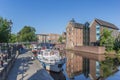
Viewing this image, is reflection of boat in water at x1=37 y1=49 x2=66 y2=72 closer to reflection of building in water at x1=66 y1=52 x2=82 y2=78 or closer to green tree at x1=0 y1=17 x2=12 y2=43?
reflection of building in water at x1=66 y1=52 x2=82 y2=78

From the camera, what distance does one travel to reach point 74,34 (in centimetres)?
12725

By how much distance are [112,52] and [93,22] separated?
102 feet

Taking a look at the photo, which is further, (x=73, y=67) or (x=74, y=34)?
(x=74, y=34)

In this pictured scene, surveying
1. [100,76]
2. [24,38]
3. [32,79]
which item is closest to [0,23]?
[100,76]

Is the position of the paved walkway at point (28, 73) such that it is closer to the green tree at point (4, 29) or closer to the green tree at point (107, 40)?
the green tree at point (4, 29)

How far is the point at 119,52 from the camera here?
8656 centimetres

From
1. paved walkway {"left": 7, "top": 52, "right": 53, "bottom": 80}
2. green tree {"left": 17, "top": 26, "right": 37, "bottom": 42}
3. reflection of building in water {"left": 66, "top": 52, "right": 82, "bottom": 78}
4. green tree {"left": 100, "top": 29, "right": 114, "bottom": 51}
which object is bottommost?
reflection of building in water {"left": 66, "top": 52, "right": 82, "bottom": 78}

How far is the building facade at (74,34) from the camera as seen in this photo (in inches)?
4970

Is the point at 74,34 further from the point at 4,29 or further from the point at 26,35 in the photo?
the point at 4,29

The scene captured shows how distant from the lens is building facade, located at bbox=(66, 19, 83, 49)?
126250mm

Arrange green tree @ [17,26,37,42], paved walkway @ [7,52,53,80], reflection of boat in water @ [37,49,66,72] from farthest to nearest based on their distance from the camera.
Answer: green tree @ [17,26,37,42] < reflection of boat in water @ [37,49,66,72] < paved walkway @ [7,52,53,80]

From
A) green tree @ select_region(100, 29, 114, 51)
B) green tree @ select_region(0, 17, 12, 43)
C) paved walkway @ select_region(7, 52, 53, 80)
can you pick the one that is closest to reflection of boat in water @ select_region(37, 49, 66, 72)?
paved walkway @ select_region(7, 52, 53, 80)

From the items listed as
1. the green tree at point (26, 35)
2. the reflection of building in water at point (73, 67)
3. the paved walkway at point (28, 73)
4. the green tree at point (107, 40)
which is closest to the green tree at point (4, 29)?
the reflection of building in water at point (73, 67)

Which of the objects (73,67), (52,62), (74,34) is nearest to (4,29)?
(73,67)
